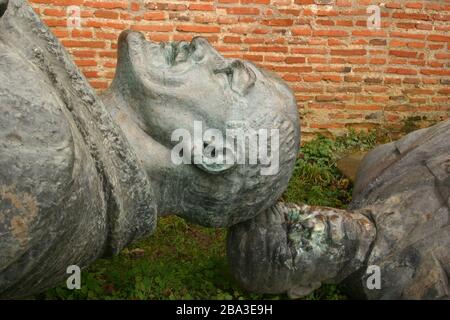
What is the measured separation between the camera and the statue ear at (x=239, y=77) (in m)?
2.15

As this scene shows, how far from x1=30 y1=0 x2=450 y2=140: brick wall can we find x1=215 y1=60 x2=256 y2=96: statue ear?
355 cm

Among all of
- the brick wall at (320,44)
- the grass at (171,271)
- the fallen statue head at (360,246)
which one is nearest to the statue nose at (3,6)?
the fallen statue head at (360,246)

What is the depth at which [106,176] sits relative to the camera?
1908 millimetres

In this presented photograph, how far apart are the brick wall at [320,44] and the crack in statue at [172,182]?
8.84 feet

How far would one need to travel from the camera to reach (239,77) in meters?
2.16

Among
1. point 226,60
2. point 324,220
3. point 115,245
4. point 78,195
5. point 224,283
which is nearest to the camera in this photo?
point 78,195

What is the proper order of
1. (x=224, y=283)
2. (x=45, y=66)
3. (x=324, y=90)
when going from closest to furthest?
1. (x=45, y=66)
2. (x=224, y=283)
3. (x=324, y=90)

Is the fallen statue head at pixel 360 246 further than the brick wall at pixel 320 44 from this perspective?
No

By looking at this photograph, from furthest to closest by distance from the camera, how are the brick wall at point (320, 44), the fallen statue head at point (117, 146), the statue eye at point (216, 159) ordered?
the brick wall at point (320, 44), the statue eye at point (216, 159), the fallen statue head at point (117, 146)

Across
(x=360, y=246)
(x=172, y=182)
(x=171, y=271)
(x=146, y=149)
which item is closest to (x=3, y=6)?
(x=146, y=149)

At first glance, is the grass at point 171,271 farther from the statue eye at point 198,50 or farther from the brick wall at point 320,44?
the brick wall at point 320,44

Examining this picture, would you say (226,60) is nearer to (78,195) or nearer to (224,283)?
(78,195)

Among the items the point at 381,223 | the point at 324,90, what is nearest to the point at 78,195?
the point at 381,223

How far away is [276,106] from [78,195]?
776 millimetres
